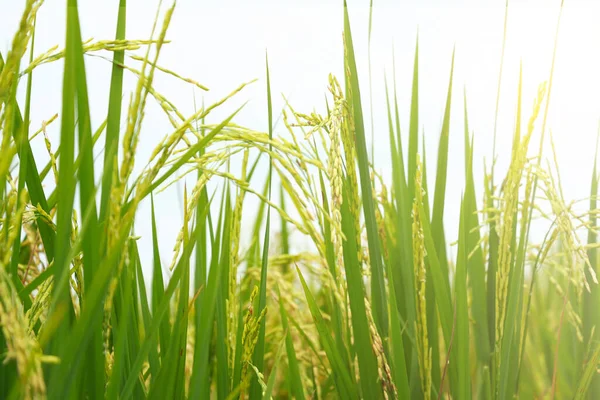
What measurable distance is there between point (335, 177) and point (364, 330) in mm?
405

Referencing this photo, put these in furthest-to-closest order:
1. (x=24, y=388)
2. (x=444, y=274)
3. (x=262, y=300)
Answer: (x=444, y=274), (x=262, y=300), (x=24, y=388)

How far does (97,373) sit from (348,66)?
744 millimetres

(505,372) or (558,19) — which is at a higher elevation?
(558,19)

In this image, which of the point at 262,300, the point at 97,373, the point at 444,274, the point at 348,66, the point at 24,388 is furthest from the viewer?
the point at 444,274

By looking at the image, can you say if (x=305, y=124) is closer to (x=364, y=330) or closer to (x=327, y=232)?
(x=327, y=232)

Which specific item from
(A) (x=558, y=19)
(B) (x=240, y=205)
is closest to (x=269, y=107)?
(B) (x=240, y=205)

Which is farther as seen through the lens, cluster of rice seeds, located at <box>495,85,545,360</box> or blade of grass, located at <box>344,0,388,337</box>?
blade of grass, located at <box>344,0,388,337</box>

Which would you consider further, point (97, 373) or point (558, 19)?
point (558, 19)

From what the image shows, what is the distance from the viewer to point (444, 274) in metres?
1.43

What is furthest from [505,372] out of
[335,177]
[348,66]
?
[348,66]

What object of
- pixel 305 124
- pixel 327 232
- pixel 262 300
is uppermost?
pixel 305 124

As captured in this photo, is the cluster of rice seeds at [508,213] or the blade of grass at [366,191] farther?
the blade of grass at [366,191]

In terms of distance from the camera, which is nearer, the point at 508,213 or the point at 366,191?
the point at 508,213

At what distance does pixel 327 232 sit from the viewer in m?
1.36
